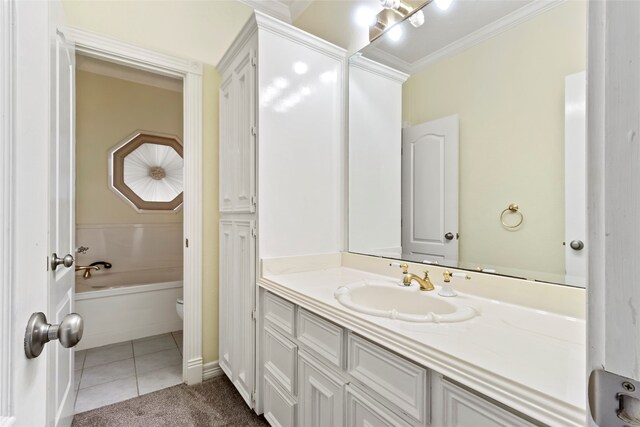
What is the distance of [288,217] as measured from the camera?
1644 millimetres

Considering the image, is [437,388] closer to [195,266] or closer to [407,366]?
[407,366]

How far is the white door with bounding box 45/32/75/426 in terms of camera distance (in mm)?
1093

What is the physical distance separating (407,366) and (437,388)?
0.08 metres

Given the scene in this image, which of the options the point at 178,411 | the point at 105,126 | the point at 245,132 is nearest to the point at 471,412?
the point at 245,132

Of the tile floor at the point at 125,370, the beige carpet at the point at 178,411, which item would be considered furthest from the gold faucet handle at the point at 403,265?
the tile floor at the point at 125,370

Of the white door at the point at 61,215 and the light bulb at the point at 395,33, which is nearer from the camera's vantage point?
the white door at the point at 61,215

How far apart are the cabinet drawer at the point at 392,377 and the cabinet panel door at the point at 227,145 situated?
125 centimetres

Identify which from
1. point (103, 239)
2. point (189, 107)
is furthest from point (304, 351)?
point (103, 239)

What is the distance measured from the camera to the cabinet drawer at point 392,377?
76 centimetres

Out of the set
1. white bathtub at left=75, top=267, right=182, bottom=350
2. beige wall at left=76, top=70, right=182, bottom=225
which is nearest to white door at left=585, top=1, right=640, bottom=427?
white bathtub at left=75, top=267, right=182, bottom=350

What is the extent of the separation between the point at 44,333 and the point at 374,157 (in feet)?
5.18

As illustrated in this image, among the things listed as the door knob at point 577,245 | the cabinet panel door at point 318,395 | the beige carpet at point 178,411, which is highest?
the door knob at point 577,245

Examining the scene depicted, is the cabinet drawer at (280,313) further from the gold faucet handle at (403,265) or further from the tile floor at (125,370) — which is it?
the tile floor at (125,370)

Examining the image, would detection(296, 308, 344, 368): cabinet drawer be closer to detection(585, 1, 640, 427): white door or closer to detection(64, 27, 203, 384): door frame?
detection(585, 1, 640, 427): white door
